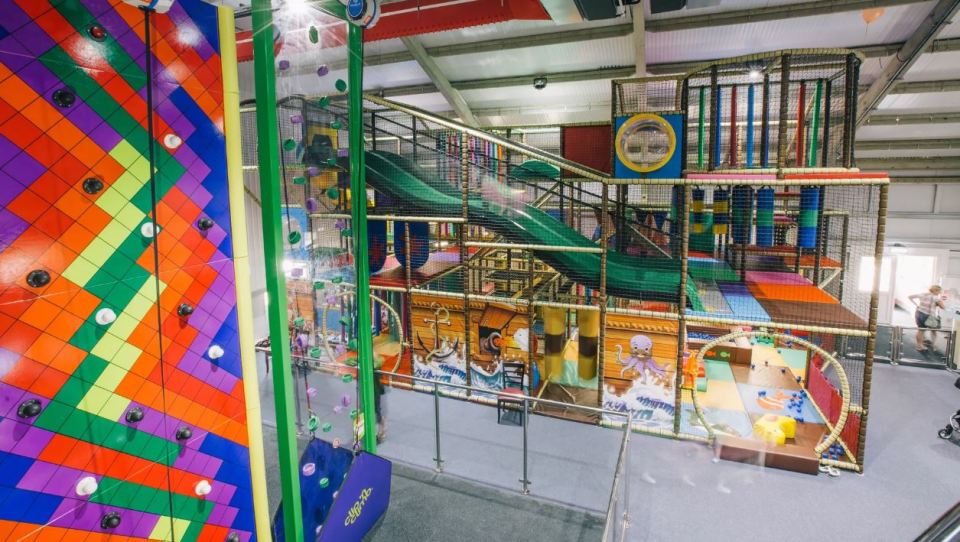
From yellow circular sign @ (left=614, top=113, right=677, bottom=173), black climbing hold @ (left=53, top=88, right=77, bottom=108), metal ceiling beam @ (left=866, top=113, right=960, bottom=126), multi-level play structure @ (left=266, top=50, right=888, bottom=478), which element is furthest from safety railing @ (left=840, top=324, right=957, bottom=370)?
black climbing hold @ (left=53, top=88, right=77, bottom=108)

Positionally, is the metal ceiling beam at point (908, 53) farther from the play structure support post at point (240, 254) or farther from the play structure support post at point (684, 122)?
the play structure support post at point (240, 254)

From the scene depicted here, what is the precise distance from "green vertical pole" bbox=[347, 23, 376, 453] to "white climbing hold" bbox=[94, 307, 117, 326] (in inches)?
48.8

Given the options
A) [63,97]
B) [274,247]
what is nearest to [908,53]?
[274,247]

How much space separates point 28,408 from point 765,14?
8.92m

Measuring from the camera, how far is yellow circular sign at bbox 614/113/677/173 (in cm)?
477

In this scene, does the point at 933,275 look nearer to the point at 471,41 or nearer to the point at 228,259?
the point at 471,41

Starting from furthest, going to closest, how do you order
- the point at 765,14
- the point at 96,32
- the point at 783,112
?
the point at 765,14
the point at 783,112
the point at 96,32

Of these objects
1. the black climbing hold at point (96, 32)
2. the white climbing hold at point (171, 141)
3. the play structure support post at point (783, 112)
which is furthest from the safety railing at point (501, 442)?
the play structure support post at point (783, 112)

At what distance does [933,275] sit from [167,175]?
1731cm

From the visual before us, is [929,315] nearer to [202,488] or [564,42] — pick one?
[564,42]

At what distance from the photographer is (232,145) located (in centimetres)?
197

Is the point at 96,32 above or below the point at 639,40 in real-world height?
below

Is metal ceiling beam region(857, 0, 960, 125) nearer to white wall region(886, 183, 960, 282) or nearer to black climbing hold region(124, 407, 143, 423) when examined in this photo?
white wall region(886, 183, 960, 282)

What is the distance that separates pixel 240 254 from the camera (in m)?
2.06
